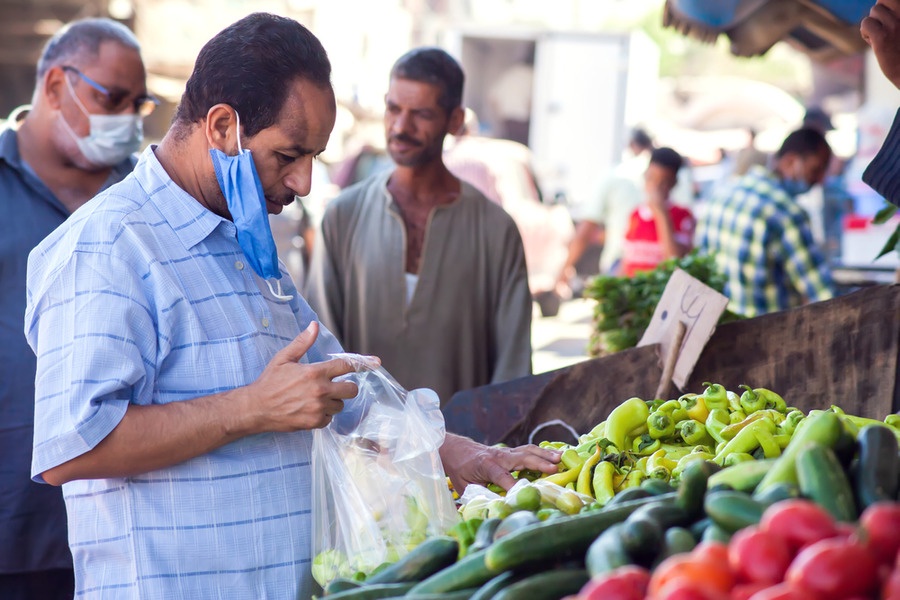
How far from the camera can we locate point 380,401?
265 cm

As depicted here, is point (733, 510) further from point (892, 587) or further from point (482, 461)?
point (482, 461)

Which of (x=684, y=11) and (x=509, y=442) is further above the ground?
(x=684, y=11)

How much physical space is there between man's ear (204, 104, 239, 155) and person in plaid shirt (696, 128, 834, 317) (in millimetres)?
4370

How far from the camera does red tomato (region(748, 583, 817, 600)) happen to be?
136cm

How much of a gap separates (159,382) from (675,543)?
3.80 feet

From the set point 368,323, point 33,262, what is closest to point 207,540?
point 33,262

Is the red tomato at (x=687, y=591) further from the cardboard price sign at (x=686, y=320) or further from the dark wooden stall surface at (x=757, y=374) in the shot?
the dark wooden stall surface at (x=757, y=374)

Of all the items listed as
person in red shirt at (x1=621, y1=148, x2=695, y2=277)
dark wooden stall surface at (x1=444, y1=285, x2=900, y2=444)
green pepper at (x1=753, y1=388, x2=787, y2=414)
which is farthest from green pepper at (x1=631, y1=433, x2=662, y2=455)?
person in red shirt at (x1=621, y1=148, x2=695, y2=277)

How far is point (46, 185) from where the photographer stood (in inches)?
148

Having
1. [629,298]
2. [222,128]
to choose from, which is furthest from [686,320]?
[222,128]

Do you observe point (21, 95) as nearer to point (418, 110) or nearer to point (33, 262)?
point (418, 110)

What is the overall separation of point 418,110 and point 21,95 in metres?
11.7

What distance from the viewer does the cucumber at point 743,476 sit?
1947 millimetres

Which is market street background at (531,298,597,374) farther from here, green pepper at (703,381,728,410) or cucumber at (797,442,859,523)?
cucumber at (797,442,859,523)
